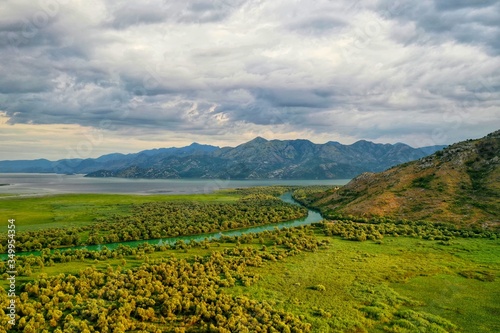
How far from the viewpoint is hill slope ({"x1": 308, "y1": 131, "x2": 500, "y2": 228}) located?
136000 millimetres

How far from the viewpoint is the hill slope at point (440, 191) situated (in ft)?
446

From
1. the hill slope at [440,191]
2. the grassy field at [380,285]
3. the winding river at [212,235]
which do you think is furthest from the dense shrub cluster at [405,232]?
the winding river at [212,235]

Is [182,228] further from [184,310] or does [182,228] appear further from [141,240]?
[184,310]

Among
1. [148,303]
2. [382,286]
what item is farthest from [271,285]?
[148,303]

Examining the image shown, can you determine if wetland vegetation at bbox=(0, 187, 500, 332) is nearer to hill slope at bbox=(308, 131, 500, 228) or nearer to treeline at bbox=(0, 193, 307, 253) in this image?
treeline at bbox=(0, 193, 307, 253)

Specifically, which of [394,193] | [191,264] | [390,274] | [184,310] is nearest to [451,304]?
[390,274]

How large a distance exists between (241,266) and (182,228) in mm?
55009

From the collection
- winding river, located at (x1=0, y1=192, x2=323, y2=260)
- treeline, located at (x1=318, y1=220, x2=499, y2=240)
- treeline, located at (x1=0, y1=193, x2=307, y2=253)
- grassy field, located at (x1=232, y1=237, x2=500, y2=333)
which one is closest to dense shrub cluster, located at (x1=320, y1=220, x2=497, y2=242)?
treeline, located at (x1=318, y1=220, x2=499, y2=240)

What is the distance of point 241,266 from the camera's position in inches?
2995

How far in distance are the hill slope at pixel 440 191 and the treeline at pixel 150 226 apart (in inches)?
1333

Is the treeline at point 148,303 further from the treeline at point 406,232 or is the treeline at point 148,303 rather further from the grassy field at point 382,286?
the treeline at point 406,232

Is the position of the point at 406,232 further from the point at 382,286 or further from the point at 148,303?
the point at 148,303

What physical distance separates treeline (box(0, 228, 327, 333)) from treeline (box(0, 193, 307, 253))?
27.8 m

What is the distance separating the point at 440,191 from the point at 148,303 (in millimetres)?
143521
